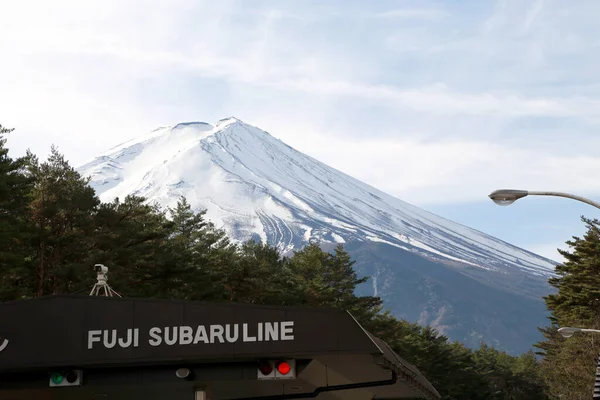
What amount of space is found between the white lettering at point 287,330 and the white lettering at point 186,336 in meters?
1.74

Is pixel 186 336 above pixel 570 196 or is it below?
below

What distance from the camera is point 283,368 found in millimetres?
17938

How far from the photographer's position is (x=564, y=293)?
8881 centimetres

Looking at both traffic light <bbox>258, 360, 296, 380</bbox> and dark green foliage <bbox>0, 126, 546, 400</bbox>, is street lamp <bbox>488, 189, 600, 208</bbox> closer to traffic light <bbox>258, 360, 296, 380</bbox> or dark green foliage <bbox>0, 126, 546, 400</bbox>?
traffic light <bbox>258, 360, 296, 380</bbox>

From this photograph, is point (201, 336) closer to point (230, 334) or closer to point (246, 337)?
point (230, 334)

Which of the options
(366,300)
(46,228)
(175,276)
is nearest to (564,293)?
(366,300)

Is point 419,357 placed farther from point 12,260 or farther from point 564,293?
point 12,260

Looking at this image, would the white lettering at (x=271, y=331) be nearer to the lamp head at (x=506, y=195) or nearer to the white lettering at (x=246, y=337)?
the white lettering at (x=246, y=337)

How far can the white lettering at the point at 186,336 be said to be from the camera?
17.4m

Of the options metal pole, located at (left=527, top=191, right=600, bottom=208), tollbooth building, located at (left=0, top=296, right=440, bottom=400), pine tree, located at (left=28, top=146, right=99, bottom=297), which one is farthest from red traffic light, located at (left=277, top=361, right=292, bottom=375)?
pine tree, located at (left=28, top=146, right=99, bottom=297)

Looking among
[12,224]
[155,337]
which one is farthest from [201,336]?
[12,224]

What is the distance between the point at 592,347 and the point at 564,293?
2044 centimetres

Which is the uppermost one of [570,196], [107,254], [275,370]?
[107,254]

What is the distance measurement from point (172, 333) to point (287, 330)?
2.21 m
